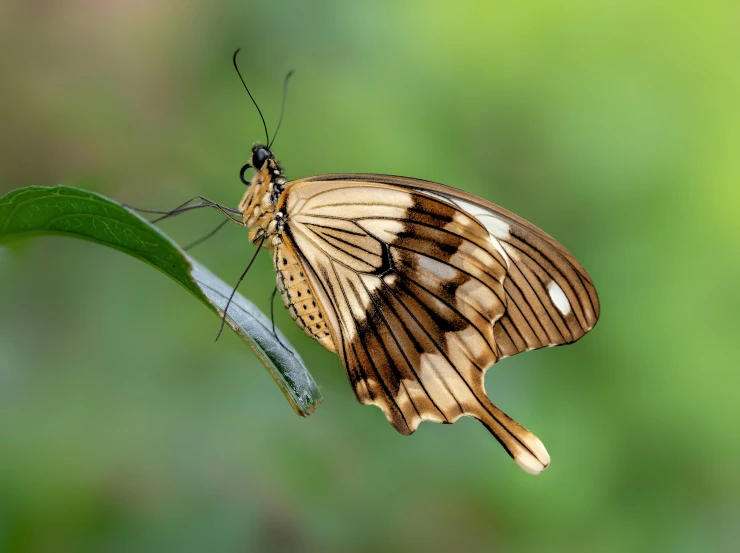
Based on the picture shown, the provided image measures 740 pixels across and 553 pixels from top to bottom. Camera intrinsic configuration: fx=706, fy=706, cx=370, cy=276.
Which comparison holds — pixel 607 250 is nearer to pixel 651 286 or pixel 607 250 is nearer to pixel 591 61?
pixel 651 286

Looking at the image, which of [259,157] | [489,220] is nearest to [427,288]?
[489,220]

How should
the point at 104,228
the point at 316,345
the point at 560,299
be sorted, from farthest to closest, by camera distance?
1. the point at 316,345
2. the point at 560,299
3. the point at 104,228

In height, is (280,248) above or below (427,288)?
above

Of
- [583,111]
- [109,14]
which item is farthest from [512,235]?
[109,14]

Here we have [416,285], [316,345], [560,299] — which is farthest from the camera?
[316,345]

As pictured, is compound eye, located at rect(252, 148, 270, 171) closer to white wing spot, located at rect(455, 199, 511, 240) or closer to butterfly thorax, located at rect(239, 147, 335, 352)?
butterfly thorax, located at rect(239, 147, 335, 352)

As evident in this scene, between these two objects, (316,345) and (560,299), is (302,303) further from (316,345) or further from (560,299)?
(560,299)

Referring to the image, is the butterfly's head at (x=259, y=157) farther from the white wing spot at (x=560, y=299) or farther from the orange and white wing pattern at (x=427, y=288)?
the white wing spot at (x=560, y=299)
